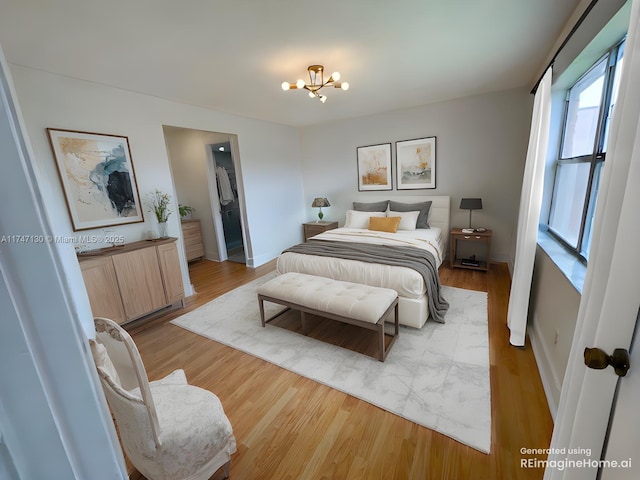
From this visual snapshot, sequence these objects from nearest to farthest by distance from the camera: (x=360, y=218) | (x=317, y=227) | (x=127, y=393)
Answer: (x=127, y=393) < (x=360, y=218) < (x=317, y=227)

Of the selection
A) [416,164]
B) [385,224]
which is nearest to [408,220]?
[385,224]

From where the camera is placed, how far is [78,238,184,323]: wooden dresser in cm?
259

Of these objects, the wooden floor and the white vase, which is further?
the white vase

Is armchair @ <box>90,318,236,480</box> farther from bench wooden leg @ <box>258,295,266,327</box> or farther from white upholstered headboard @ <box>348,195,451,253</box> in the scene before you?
white upholstered headboard @ <box>348,195,451,253</box>

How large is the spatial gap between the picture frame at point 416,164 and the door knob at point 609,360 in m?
4.05

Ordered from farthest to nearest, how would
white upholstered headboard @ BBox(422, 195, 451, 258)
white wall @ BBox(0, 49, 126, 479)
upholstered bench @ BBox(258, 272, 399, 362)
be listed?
white upholstered headboard @ BBox(422, 195, 451, 258) → upholstered bench @ BBox(258, 272, 399, 362) → white wall @ BBox(0, 49, 126, 479)

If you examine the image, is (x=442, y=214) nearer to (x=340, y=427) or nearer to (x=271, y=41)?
(x=271, y=41)

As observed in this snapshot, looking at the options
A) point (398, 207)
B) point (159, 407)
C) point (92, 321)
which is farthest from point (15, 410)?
point (398, 207)

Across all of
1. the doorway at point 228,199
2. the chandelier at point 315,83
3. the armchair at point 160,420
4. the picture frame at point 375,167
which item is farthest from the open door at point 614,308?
the doorway at point 228,199

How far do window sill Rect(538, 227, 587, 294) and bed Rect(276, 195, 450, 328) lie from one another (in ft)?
3.17

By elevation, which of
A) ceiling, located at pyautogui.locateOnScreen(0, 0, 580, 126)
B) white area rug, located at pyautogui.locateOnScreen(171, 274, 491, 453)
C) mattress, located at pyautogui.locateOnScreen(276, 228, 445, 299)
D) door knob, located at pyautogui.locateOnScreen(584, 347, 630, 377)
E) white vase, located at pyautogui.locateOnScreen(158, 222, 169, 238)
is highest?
ceiling, located at pyautogui.locateOnScreen(0, 0, 580, 126)

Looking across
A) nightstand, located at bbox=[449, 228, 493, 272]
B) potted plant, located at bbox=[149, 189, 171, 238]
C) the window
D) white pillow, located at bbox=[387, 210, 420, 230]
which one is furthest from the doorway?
the window

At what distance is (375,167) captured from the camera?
16.2 feet

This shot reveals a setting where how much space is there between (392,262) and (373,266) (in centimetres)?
19
